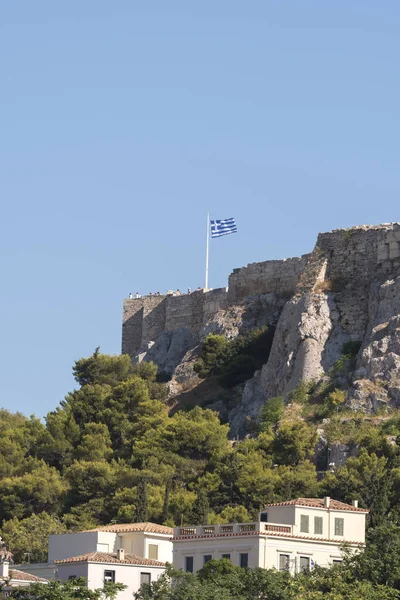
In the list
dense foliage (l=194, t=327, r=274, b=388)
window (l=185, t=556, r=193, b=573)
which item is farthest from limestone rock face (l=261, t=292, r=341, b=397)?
window (l=185, t=556, r=193, b=573)

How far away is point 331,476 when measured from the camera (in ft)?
243

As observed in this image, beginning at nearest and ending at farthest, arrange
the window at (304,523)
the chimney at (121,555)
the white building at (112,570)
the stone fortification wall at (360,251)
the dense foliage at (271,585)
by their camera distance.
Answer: the dense foliage at (271,585) → the white building at (112,570) → the chimney at (121,555) → the window at (304,523) → the stone fortification wall at (360,251)

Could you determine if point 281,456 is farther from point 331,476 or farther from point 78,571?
point 78,571

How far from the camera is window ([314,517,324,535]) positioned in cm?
6188

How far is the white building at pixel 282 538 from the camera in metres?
60.0

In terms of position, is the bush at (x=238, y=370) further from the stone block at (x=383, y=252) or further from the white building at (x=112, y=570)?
the white building at (x=112, y=570)

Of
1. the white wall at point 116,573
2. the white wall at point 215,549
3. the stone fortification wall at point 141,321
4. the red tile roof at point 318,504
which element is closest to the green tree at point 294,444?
the red tile roof at point 318,504

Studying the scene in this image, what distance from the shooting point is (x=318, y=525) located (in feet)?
203

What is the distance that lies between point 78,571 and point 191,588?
5.97 meters

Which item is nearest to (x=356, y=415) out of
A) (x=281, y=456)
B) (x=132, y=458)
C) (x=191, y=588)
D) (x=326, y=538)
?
(x=281, y=456)

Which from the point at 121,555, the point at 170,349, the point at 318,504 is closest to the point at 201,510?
the point at 318,504

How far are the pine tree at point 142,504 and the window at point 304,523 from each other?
10821 millimetres

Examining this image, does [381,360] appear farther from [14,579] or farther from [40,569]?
[14,579]

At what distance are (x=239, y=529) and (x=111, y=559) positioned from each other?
4214mm
